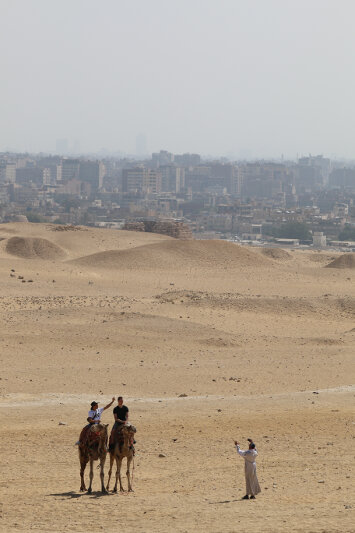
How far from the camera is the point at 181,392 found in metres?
23.2

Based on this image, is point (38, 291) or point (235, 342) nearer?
point (235, 342)

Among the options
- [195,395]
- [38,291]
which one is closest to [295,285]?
[38,291]

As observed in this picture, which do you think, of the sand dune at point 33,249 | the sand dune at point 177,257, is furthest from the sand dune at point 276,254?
the sand dune at point 33,249

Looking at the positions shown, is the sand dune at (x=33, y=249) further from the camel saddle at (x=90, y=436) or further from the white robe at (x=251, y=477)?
the white robe at (x=251, y=477)

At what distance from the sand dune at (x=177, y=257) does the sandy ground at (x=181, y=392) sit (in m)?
2.26

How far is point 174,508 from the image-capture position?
1331cm

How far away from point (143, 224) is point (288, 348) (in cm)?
5546

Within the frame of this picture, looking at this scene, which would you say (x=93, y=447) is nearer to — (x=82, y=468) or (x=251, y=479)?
(x=82, y=468)

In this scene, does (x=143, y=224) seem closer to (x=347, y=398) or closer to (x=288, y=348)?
(x=288, y=348)

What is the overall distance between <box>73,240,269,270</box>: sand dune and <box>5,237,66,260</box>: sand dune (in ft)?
14.8

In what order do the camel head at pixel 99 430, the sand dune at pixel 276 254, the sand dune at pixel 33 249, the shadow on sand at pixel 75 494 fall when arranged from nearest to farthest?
the shadow on sand at pixel 75 494
the camel head at pixel 99 430
the sand dune at pixel 33 249
the sand dune at pixel 276 254

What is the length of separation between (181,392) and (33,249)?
37055 millimetres

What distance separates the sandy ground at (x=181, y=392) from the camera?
1339 centimetres

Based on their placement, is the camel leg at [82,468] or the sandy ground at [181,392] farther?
the camel leg at [82,468]
